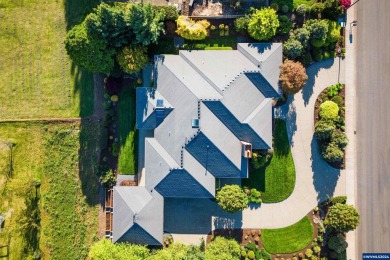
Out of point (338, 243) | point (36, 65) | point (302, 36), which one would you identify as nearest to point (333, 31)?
point (302, 36)

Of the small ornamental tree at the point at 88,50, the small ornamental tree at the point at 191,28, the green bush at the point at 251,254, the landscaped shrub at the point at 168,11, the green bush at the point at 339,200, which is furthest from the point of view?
the green bush at the point at 251,254

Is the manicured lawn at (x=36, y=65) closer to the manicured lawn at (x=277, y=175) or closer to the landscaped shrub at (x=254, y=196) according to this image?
the landscaped shrub at (x=254, y=196)

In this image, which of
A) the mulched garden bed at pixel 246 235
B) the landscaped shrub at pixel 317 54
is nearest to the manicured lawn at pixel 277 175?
the mulched garden bed at pixel 246 235

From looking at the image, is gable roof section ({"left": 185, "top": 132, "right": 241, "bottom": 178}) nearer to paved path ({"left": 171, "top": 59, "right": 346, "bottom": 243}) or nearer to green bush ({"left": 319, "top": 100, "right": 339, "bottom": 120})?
paved path ({"left": 171, "top": 59, "right": 346, "bottom": 243})

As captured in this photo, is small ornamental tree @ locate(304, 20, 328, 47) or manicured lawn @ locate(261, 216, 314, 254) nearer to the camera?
small ornamental tree @ locate(304, 20, 328, 47)

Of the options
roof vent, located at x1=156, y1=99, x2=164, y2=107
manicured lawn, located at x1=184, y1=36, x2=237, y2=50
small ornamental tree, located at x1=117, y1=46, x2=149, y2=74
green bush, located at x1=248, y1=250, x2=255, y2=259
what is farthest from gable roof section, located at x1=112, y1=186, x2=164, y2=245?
manicured lawn, located at x1=184, y1=36, x2=237, y2=50

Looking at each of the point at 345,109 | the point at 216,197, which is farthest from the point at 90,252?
the point at 345,109

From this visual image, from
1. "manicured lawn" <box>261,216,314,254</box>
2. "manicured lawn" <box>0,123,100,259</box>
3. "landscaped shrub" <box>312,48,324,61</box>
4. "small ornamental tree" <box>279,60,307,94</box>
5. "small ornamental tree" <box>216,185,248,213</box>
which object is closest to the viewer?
"small ornamental tree" <box>279,60,307,94</box>

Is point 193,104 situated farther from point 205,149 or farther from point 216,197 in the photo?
point 216,197
